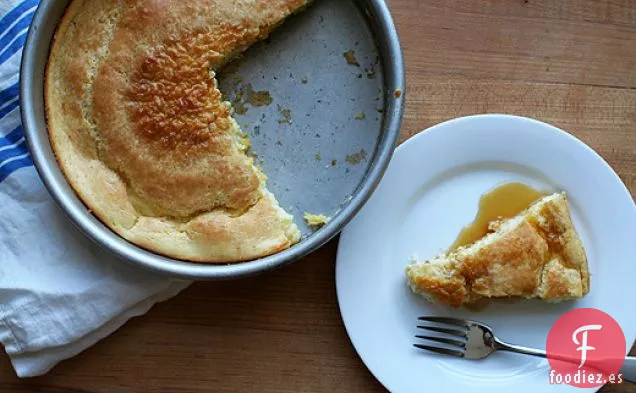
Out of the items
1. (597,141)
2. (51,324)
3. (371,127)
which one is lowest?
(597,141)

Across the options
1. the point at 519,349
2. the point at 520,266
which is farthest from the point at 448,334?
the point at 520,266

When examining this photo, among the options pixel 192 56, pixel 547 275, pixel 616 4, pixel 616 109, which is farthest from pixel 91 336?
pixel 616 4

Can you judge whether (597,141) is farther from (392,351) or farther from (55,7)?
(55,7)

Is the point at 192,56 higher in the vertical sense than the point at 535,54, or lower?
higher

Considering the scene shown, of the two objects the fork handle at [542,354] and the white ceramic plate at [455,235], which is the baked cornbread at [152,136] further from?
the fork handle at [542,354]

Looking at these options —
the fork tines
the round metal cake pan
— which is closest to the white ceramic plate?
the fork tines

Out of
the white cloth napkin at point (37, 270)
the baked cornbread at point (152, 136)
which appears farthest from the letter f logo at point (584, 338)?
the white cloth napkin at point (37, 270)

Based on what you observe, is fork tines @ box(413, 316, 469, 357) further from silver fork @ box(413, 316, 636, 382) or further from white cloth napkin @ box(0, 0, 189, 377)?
white cloth napkin @ box(0, 0, 189, 377)
